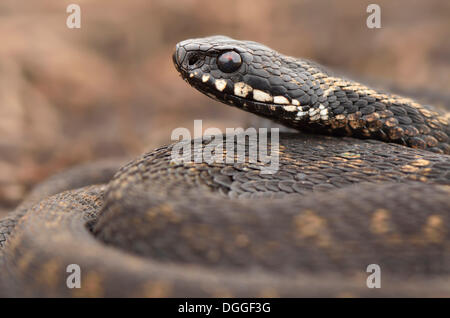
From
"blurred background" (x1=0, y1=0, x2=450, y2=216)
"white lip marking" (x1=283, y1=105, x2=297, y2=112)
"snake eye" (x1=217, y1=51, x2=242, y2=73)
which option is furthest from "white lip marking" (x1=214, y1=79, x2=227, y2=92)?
"blurred background" (x1=0, y1=0, x2=450, y2=216)

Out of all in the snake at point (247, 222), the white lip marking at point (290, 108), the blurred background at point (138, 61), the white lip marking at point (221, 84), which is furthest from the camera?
the blurred background at point (138, 61)

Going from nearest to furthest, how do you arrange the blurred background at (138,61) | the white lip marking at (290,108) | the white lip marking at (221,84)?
the white lip marking at (221,84) → the white lip marking at (290,108) → the blurred background at (138,61)

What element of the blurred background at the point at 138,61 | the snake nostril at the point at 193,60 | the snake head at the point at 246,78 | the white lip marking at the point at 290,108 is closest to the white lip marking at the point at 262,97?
the snake head at the point at 246,78

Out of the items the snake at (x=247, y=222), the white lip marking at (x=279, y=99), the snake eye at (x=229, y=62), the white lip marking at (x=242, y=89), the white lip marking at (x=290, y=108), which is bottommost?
the snake at (x=247, y=222)

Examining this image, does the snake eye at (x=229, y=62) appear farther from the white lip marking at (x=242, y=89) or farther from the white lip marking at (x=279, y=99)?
the white lip marking at (x=279, y=99)

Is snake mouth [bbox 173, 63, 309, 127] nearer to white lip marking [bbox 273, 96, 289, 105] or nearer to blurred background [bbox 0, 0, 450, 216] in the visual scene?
white lip marking [bbox 273, 96, 289, 105]
